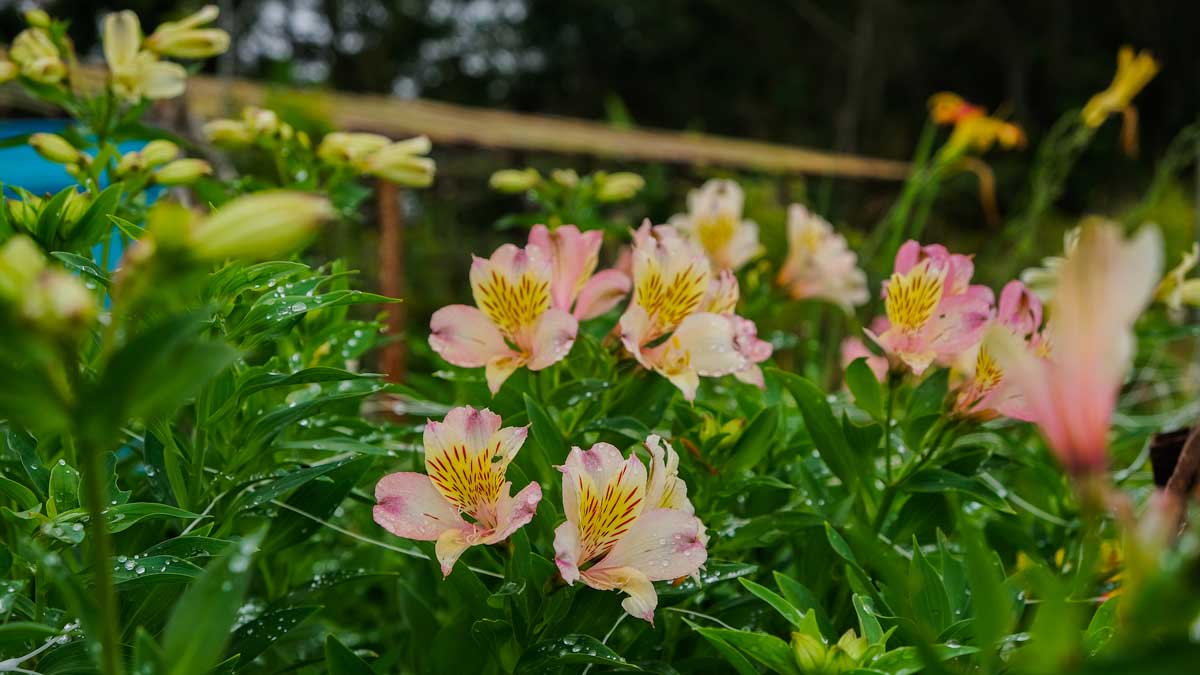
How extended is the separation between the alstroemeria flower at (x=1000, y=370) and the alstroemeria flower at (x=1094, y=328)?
300 mm

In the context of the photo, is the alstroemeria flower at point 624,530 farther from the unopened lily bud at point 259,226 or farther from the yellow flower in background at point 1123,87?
the yellow flower in background at point 1123,87

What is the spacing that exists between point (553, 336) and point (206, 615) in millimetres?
279

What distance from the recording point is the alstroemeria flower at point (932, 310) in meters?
0.53

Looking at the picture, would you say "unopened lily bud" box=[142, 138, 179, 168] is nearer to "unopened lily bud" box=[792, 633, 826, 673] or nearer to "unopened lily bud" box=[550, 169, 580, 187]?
"unopened lily bud" box=[550, 169, 580, 187]

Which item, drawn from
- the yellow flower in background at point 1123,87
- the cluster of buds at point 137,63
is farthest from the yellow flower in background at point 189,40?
the yellow flower in background at point 1123,87

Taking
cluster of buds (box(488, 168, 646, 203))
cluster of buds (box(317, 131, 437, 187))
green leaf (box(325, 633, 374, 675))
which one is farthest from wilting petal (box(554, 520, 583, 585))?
cluster of buds (box(488, 168, 646, 203))

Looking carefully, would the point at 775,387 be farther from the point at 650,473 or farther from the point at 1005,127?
the point at 1005,127

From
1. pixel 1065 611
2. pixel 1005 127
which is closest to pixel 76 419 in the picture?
pixel 1065 611

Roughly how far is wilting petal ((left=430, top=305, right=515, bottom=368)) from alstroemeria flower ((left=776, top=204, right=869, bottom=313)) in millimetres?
518

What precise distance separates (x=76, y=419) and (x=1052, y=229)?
20.5 feet

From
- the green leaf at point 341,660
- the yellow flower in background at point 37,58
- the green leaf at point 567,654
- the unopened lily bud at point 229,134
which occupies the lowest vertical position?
the green leaf at point 341,660

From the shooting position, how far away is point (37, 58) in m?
0.73

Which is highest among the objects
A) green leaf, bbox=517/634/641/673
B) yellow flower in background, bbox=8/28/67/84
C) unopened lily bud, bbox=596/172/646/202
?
yellow flower in background, bbox=8/28/67/84

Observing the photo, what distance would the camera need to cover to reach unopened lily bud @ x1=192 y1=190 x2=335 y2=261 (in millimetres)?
261
